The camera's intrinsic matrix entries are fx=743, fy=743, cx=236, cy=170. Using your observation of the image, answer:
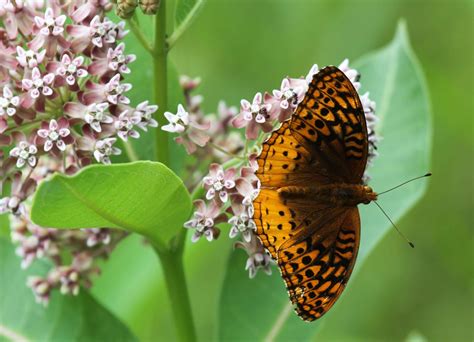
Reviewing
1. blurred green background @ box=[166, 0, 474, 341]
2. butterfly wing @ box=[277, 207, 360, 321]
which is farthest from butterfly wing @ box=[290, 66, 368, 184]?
blurred green background @ box=[166, 0, 474, 341]

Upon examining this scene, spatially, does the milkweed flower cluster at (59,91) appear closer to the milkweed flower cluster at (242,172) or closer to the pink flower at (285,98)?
the milkweed flower cluster at (242,172)

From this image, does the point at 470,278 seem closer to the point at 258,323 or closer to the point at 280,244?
the point at 258,323

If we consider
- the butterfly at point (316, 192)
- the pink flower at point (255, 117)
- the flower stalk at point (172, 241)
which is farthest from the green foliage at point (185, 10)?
the butterfly at point (316, 192)

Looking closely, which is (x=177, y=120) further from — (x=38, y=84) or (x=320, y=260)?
(x=320, y=260)

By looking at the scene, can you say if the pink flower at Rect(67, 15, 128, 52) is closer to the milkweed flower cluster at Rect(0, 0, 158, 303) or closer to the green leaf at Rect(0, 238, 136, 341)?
the milkweed flower cluster at Rect(0, 0, 158, 303)

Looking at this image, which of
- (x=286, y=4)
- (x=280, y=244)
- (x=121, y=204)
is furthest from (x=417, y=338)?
(x=286, y=4)

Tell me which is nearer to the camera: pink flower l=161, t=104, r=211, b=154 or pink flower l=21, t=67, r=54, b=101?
pink flower l=21, t=67, r=54, b=101

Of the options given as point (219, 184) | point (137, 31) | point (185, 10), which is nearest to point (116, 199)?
point (219, 184)

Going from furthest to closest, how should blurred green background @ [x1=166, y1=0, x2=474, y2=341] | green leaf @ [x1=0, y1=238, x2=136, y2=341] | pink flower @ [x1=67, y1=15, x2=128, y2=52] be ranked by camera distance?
blurred green background @ [x1=166, y1=0, x2=474, y2=341] < green leaf @ [x1=0, y1=238, x2=136, y2=341] < pink flower @ [x1=67, y1=15, x2=128, y2=52]
